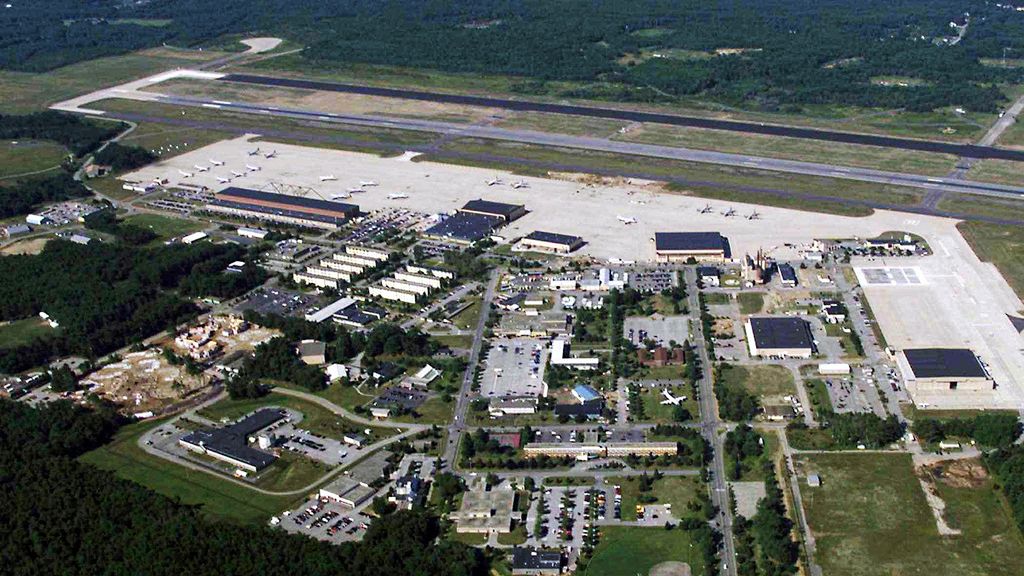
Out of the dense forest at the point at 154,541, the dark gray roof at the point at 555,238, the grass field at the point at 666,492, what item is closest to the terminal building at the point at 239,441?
the dense forest at the point at 154,541

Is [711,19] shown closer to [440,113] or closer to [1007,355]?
[440,113]

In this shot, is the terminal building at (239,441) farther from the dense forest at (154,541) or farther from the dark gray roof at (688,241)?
the dark gray roof at (688,241)

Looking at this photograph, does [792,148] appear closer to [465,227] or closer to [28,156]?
[465,227]

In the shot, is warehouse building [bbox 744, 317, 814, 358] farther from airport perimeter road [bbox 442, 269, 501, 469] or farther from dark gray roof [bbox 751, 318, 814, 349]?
airport perimeter road [bbox 442, 269, 501, 469]

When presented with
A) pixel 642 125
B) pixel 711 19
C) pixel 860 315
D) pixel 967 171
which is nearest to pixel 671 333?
pixel 860 315

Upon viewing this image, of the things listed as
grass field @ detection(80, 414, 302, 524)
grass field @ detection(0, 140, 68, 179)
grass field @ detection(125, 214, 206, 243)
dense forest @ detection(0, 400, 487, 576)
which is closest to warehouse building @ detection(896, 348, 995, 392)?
dense forest @ detection(0, 400, 487, 576)
